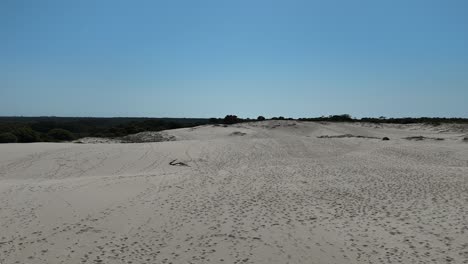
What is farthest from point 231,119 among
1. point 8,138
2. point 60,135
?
point 8,138

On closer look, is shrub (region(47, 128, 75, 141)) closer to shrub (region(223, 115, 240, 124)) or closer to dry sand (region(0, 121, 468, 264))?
dry sand (region(0, 121, 468, 264))

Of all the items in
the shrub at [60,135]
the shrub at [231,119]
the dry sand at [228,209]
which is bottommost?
the dry sand at [228,209]

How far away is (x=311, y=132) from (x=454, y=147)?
14.2 meters

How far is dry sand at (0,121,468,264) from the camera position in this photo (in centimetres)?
751

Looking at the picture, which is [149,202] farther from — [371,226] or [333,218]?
[371,226]

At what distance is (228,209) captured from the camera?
404 inches

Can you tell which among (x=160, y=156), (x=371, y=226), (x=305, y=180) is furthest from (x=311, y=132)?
(x=371, y=226)

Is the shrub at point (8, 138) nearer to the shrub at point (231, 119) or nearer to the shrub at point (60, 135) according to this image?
the shrub at point (60, 135)

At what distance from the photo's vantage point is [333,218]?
9.42 metres

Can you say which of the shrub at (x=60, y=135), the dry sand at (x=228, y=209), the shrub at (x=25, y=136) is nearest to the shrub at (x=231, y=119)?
the shrub at (x=60, y=135)

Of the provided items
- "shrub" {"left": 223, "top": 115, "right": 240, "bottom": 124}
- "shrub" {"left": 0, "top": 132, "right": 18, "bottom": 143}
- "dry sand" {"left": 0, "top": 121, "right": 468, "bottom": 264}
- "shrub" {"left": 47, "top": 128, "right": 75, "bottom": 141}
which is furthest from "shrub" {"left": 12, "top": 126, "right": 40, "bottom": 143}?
"shrub" {"left": 223, "top": 115, "right": 240, "bottom": 124}

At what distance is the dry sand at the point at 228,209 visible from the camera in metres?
7.51

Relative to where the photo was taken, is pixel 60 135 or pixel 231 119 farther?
pixel 231 119

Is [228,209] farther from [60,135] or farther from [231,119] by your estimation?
[231,119]
